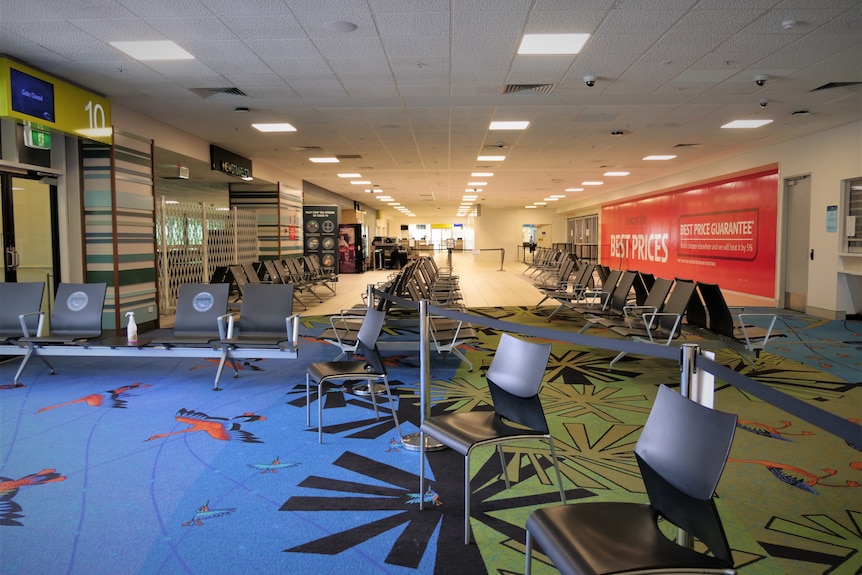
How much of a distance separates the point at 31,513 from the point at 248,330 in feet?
10.0

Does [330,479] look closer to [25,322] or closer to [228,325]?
[228,325]

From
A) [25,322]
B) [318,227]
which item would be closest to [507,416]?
[25,322]

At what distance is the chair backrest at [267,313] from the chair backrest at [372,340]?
1854mm

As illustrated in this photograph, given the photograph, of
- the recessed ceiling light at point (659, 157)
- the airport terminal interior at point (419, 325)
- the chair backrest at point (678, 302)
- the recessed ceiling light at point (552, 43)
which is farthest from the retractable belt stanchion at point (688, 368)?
the recessed ceiling light at point (659, 157)

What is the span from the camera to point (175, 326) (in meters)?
5.83

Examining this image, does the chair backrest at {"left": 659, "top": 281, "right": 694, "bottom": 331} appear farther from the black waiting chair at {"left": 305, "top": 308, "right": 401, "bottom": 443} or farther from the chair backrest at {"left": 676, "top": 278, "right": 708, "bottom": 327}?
the black waiting chair at {"left": 305, "top": 308, "right": 401, "bottom": 443}

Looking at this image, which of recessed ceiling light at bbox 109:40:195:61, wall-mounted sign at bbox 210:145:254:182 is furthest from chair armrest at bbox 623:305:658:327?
wall-mounted sign at bbox 210:145:254:182

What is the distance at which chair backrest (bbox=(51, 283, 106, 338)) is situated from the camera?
5848 millimetres

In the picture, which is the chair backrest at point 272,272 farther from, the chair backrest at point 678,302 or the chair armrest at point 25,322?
the chair backrest at point 678,302

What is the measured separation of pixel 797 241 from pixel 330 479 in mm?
10623

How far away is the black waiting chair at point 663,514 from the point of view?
1.59m

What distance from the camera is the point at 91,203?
7492 mm

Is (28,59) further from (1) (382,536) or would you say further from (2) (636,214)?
(2) (636,214)

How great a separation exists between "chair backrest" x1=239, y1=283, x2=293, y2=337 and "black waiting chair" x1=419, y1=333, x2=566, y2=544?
10.5 ft
